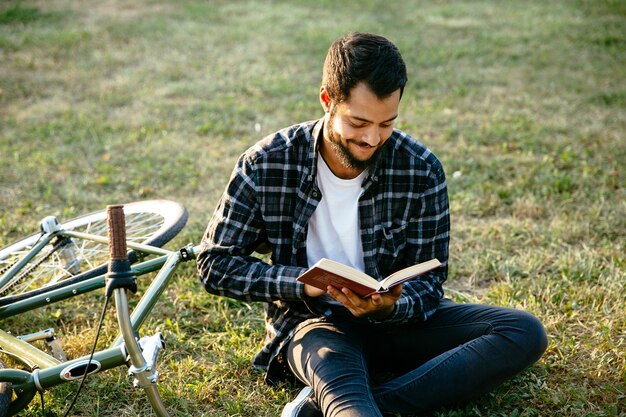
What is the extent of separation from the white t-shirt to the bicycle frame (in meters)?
0.62

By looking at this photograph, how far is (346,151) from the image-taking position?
109 inches

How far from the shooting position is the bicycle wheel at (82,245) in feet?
11.7

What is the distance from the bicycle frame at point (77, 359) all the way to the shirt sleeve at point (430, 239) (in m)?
1.06

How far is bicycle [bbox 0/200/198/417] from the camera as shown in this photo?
2109 millimetres

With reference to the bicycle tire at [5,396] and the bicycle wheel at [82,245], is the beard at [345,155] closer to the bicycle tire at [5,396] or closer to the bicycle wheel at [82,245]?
the bicycle wheel at [82,245]

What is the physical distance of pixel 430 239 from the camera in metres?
2.99

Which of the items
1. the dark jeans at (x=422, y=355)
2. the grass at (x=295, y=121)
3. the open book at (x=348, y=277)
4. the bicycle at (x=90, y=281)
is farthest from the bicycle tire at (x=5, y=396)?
the open book at (x=348, y=277)

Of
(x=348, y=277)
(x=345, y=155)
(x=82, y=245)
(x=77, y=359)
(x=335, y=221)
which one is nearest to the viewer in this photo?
(x=348, y=277)

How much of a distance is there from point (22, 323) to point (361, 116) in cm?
236

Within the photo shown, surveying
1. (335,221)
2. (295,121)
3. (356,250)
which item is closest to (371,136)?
(335,221)

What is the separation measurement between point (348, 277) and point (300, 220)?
2.17ft

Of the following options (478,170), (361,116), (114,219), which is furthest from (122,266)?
(478,170)

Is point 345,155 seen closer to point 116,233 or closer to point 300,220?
point 300,220

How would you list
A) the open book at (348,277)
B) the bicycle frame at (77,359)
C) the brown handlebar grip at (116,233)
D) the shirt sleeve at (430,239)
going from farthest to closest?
the shirt sleeve at (430,239) → the bicycle frame at (77,359) → the open book at (348,277) → the brown handlebar grip at (116,233)
